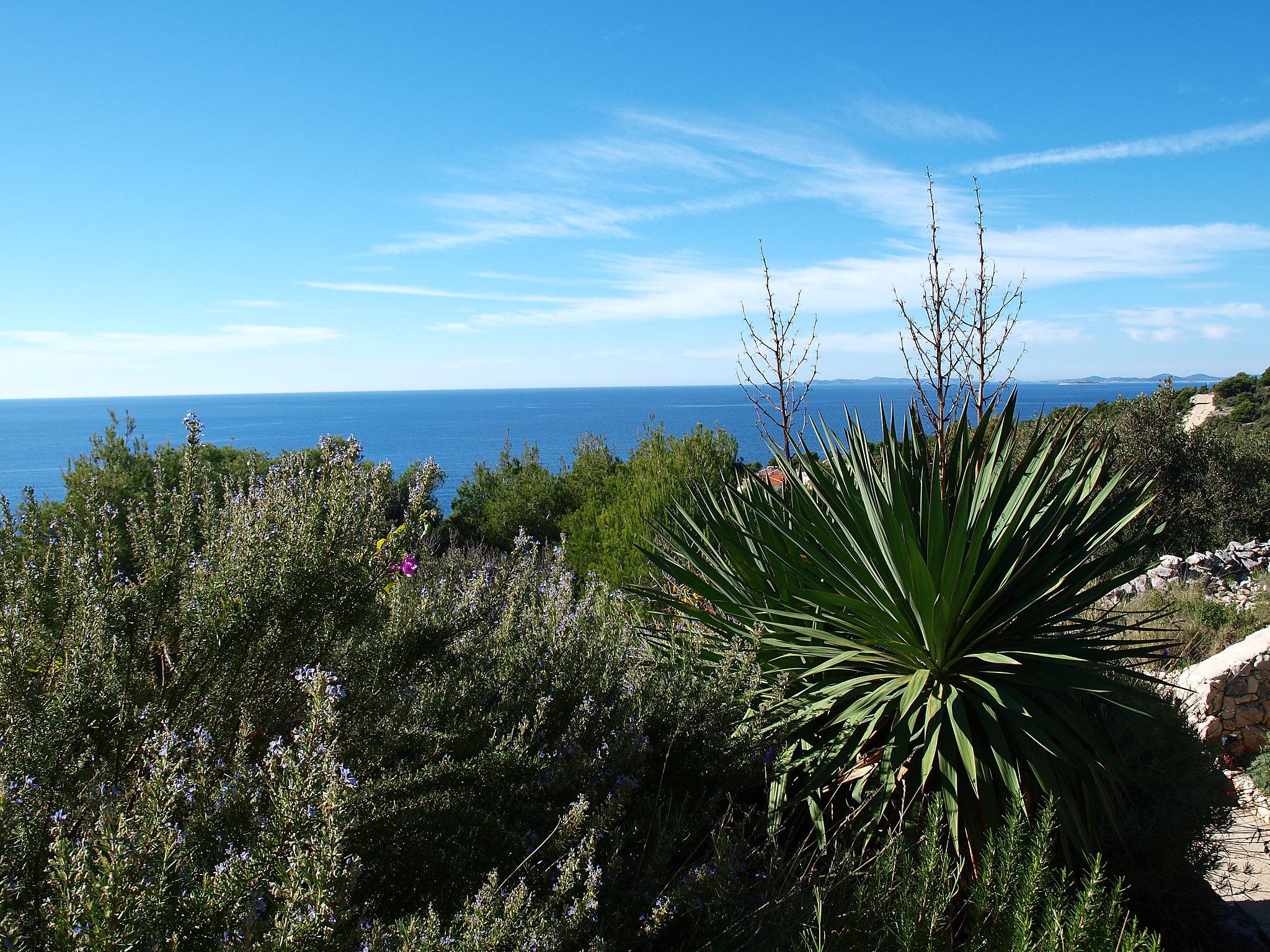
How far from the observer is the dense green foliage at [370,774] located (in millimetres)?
1638

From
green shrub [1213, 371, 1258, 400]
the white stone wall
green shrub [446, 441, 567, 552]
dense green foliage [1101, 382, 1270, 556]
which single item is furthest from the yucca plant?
green shrub [1213, 371, 1258, 400]

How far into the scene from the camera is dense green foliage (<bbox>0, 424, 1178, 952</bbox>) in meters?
1.64

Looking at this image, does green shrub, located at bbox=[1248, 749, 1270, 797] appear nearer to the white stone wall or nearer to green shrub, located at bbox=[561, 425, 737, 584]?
the white stone wall

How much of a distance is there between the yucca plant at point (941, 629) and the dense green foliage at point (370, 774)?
0.30m

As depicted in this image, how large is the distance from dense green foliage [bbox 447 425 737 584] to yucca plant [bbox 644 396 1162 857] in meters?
1.05

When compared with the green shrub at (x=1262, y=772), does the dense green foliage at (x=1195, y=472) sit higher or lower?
higher

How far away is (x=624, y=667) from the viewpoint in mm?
3549

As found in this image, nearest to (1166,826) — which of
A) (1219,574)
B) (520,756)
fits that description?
(520,756)

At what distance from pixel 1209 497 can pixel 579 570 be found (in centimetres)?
1222

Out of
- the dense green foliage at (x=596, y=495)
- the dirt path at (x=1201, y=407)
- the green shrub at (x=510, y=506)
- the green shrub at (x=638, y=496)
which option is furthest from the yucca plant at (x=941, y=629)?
the dirt path at (x=1201, y=407)

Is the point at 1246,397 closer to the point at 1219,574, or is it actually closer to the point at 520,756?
the point at 1219,574

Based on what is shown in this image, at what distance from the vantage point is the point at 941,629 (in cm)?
333

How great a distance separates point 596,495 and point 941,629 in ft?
39.6

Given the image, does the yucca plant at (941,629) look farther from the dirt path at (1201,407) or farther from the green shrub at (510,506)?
the dirt path at (1201,407)
